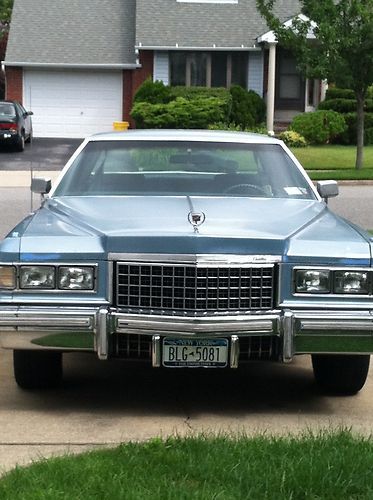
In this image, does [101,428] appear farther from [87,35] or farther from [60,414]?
[87,35]

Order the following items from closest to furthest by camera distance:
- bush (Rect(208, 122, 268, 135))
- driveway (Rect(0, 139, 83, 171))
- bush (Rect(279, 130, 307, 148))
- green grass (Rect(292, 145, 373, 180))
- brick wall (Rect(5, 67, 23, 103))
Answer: green grass (Rect(292, 145, 373, 180)) < driveway (Rect(0, 139, 83, 171)) < bush (Rect(208, 122, 268, 135)) < bush (Rect(279, 130, 307, 148)) < brick wall (Rect(5, 67, 23, 103))

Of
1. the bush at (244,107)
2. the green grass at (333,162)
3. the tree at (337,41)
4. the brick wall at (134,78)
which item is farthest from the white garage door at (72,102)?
the tree at (337,41)

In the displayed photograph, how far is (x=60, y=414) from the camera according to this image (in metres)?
6.28

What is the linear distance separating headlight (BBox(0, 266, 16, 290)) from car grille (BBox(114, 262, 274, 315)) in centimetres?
57

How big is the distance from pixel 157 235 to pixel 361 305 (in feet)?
3.90

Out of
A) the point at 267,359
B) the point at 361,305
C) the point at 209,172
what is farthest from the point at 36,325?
the point at 209,172

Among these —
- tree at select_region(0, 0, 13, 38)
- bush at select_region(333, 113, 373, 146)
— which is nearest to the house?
bush at select_region(333, 113, 373, 146)

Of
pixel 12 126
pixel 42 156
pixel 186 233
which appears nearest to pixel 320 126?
pixel 42 156

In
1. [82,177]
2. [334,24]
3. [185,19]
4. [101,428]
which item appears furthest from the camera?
[185,19]

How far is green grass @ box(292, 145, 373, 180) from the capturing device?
24.4m

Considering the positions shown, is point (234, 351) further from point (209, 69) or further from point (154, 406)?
point (209, 69)

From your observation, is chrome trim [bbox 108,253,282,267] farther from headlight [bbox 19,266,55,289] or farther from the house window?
the house window

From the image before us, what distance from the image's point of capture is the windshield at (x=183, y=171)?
300 inches

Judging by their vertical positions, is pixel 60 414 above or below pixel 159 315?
below
